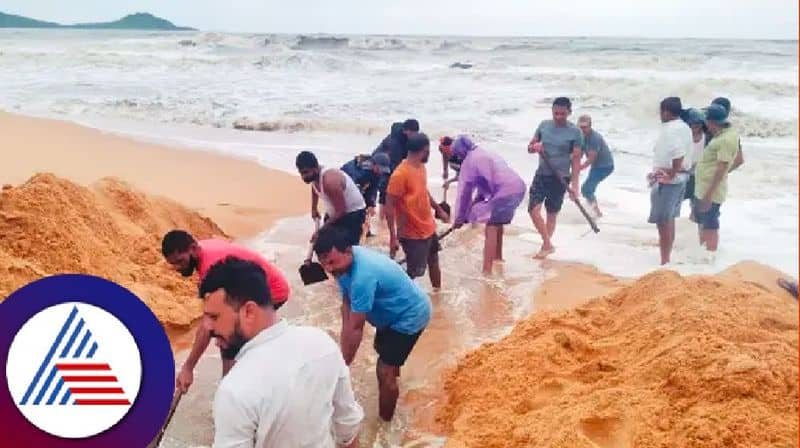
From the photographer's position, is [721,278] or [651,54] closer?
[721,278]

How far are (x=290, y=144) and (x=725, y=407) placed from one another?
11.1m

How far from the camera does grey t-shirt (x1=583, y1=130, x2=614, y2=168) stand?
28.1 feet

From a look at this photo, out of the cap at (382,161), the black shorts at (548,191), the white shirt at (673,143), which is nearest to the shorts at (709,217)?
the white shirt at (673,143)

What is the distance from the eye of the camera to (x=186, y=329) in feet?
17.9

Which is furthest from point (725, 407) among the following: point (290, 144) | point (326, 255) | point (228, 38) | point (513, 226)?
point (228, 38)

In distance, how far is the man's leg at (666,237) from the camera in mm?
6856

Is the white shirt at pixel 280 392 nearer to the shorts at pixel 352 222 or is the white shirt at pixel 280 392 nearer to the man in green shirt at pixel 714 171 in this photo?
the shorts at pixel 352 222

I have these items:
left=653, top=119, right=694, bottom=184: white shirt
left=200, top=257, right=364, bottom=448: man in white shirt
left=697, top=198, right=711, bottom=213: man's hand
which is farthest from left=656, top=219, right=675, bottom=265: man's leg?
left=200, top=257, right=364, bottom=448: man in white shirt

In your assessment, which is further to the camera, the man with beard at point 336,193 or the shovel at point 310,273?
the man with beard at point 336,193

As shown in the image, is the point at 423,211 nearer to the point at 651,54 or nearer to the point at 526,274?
the point at 526,274

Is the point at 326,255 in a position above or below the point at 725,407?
above

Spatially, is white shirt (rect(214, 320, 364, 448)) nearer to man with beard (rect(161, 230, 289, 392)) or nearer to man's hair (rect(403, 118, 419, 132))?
man with beard (rect(161, 230, 289, 392))

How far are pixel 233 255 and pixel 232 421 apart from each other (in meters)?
1.82

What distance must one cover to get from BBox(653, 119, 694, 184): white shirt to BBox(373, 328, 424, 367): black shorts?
336 cm
